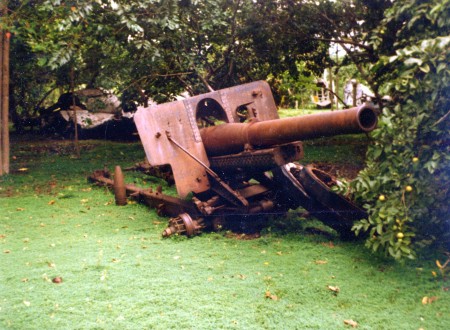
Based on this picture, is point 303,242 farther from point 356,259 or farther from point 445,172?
point 445,172

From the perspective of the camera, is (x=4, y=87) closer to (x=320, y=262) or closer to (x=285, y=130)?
(x=285, y=130)

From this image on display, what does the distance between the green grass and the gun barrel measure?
1.07m

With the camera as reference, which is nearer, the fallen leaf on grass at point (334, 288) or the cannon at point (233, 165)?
the fallen leaf on grass at point (334, 288)

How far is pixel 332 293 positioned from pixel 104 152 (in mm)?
10350

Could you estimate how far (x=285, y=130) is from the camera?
4.73m

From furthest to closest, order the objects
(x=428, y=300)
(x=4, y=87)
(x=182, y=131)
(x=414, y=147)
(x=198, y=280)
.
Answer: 1. (x=4, y=87)
2. (x=182, y=131)
3. (x=198, y=280)
4. (x=414, y=147)
5. (x=428, y=300)

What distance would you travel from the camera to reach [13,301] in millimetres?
3973

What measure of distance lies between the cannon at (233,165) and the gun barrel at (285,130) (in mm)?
12

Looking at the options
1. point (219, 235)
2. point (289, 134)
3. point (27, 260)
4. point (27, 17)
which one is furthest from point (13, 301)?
point (27, 17)

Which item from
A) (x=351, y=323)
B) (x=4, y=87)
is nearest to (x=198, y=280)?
(x=351, y=323)

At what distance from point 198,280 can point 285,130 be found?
1608mm

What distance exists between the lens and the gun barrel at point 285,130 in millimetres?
4047

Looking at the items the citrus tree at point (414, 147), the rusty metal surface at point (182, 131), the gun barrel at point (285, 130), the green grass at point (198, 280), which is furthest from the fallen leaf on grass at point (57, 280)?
the citrus tree at point (414, 147)

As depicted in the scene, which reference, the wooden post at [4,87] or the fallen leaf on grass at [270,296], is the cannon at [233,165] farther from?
the wooden post at [4,87]
